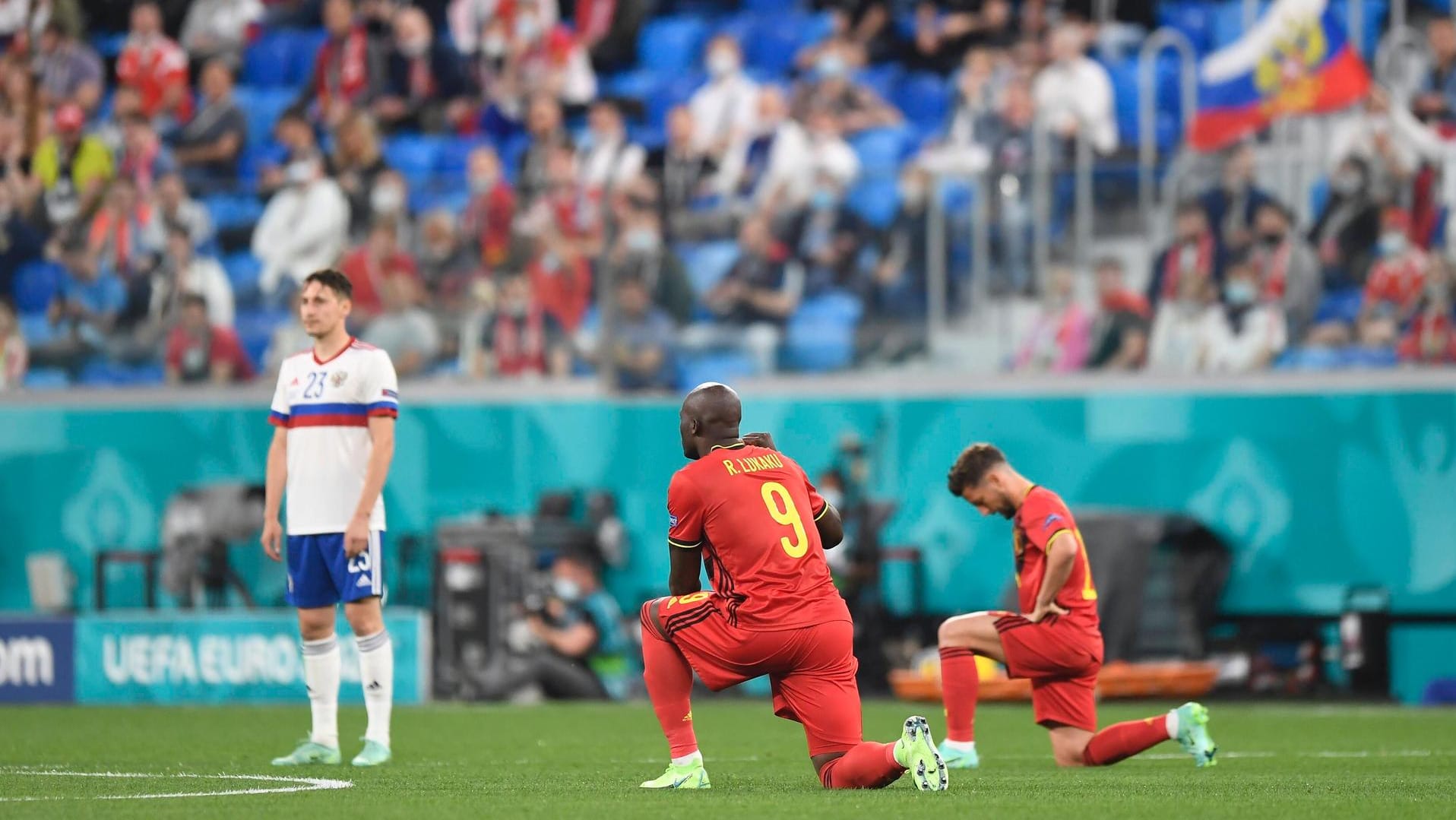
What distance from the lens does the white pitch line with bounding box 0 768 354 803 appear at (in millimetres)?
7043

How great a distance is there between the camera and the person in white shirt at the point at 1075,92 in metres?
16.3

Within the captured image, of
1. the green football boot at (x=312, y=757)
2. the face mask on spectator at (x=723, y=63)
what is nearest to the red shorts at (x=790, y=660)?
the green football boot at (x=312, y=757)

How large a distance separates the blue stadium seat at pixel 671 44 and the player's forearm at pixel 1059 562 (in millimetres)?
12454

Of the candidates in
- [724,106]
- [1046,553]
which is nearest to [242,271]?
[724,106]

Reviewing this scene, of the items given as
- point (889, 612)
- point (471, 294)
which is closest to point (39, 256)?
point (471, 294)

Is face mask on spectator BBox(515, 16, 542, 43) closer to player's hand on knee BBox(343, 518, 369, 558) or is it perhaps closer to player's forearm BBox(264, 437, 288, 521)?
player's forearm BBox(264, 437, 288, 521)

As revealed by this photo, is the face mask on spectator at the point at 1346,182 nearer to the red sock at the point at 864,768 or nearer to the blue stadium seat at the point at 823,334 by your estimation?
the blue stadium seat at the point at 823,334

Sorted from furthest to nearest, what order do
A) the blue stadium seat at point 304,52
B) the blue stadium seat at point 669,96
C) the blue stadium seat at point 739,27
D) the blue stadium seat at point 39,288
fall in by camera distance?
the blue stadium seat at point 304,52 → the blue stadium seat at point 739,27 → the blue stadium seat at point 669,96 → the blue stadium seat at point 39,288

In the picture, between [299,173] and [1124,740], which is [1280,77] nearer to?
[299,173]

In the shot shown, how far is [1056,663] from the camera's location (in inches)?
345

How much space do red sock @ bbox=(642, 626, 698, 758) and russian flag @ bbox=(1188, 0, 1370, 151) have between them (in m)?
9.50

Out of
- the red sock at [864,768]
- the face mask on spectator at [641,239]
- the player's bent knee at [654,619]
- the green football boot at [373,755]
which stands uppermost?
the face mask on spectator at [641,239]

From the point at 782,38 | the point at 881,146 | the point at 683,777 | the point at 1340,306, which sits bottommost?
the point at 683,777

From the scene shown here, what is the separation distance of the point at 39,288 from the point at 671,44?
22.7 feet
